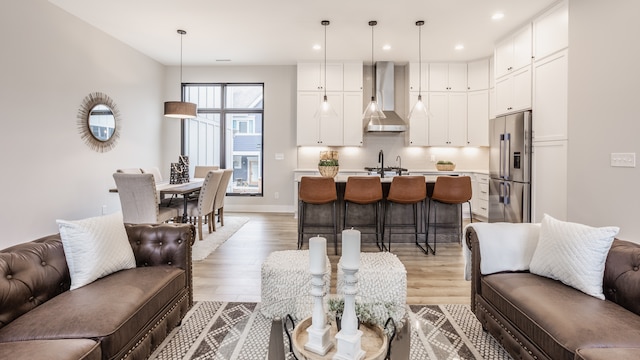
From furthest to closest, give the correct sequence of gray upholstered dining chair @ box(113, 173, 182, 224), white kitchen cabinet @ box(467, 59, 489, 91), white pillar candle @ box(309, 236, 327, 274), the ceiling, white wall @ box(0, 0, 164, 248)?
→ 1. white kitchen cabinet @ box(467, 59, 489, 91)
2. the ceiling
3. gray upholstered dining chair @ box(113, 173, 182, 224)
4. white wall @ box(0, 0, 164, 248)
5. white pillar candle @ box(309, 236, 327, 274)

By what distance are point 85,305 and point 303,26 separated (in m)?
4.53

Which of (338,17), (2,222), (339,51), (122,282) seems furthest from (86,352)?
(339,51)

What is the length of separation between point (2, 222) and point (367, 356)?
444 cm

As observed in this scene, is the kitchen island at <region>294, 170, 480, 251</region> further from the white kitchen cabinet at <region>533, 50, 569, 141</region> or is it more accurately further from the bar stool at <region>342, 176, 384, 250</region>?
the white kitchen cabinet at <region>533, 50, 569, 141</region>

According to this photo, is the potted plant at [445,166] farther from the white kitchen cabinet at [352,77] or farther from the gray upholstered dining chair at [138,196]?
the gray upholstered dining chair at [138,196]

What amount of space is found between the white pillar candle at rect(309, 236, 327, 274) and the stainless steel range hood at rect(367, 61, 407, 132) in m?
5.39

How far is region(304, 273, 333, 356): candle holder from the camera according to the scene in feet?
4.38

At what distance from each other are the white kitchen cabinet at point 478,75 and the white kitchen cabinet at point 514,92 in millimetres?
1071

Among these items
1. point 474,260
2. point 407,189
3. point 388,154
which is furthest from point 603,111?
point 388,154

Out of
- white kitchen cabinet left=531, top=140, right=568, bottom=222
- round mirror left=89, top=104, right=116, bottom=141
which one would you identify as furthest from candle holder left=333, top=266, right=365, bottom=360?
round mirror left=89, top=104, right=116, bottom=141

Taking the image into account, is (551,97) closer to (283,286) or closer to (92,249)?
(283,286)

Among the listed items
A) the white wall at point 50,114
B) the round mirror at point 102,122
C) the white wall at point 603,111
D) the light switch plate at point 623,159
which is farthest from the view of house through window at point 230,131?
the light switch plate at point 623,159

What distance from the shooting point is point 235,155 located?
747cm

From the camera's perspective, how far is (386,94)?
6.79 meters
